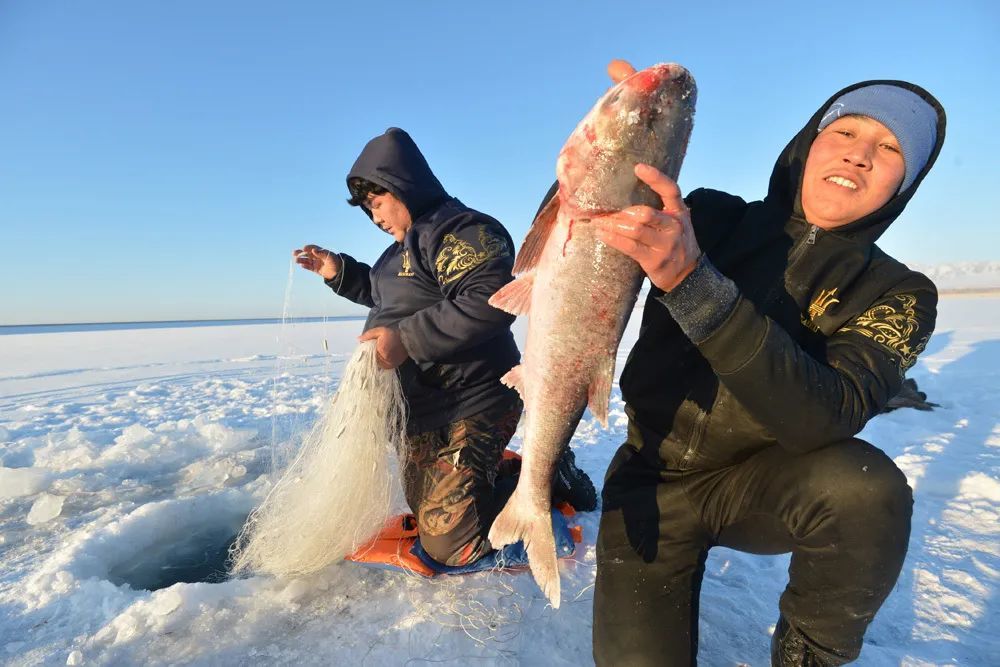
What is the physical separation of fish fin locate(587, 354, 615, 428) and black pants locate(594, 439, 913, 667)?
2.66 ft

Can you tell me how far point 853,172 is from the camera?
2.36m

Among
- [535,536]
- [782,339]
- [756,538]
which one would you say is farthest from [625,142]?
[756,538]

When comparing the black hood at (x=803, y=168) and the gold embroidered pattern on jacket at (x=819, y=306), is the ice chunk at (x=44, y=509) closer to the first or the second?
the gold embroidered pattern on jacket at (x=819, y=306)

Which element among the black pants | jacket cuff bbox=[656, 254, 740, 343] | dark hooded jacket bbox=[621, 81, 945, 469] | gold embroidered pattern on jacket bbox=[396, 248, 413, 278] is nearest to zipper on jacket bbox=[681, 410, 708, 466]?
dark hooded jacket bbox=[621, 81, 945, 469]

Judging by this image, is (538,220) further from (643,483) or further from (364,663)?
(364,663)

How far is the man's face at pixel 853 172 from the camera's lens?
2334 mm

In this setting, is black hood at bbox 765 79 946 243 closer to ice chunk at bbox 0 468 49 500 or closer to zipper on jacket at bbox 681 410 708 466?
zipper on jacket at bbox 681 410 708 466

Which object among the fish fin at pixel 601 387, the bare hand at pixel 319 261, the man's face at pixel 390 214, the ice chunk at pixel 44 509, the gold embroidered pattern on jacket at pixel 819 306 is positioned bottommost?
the ice chunk at pixel 44 509

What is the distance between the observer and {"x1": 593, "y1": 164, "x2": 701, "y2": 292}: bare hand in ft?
5.48

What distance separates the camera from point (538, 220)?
202 cm

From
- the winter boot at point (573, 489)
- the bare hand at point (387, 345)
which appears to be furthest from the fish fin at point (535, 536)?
the winter boot at point (573, 489)

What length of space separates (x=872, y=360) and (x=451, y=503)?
8.19 ft

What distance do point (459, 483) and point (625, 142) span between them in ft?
8.00

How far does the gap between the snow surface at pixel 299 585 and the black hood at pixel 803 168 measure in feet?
6.90
